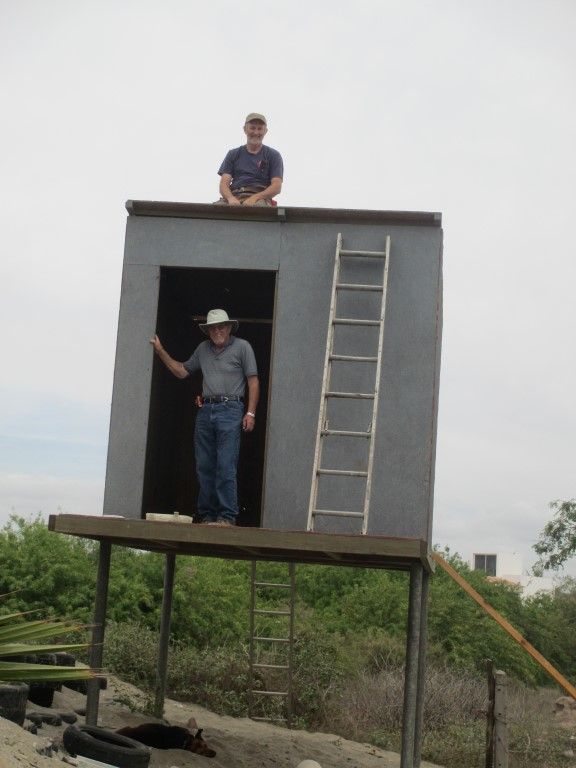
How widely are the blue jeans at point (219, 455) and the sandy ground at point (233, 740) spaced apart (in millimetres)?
2361

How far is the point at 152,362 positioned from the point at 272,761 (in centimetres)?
505

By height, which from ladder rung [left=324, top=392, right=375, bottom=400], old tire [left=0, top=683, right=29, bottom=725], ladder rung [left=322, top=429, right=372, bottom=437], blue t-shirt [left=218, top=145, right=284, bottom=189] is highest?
blue t-shirt [left=218, top=145, right=284, bottom=189]

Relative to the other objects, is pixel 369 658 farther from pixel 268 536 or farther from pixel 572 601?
pixel 572 601

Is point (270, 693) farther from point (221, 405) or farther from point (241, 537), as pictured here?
point (241, 537)

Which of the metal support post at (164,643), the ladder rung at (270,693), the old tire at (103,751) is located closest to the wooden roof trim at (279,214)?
the old tire at (103,751)

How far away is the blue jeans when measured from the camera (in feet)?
31.7

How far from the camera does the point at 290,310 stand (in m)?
9.83

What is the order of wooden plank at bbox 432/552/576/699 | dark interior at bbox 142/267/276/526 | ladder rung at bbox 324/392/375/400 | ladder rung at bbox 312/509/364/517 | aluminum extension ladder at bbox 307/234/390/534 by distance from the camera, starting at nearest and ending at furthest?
ladder rung at bbox 312/509/364/517
aluminum extension ladder at bbox 307/234/390/534
ladder rung at bbox 324/392/375/400
dark interior at bbox 142/267/276/526
wooden plank at bbox 432/552/576/699

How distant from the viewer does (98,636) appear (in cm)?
996

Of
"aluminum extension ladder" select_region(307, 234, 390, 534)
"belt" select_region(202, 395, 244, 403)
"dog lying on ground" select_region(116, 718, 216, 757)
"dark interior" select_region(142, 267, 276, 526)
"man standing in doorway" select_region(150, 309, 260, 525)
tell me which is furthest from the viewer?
"dark interior" select_region(142, 267, 276, 526)

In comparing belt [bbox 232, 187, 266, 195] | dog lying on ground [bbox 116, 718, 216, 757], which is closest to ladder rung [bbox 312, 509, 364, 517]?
dog lying on ground [bbox 116, 718, 216, 757]

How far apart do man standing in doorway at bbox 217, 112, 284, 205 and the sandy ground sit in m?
5.33

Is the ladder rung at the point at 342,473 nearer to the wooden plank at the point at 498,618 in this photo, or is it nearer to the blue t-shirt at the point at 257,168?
the blue t-shirt at the point at 257,168

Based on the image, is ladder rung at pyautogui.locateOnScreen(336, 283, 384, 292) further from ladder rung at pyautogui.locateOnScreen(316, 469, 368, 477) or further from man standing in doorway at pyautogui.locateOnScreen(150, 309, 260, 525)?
ladder rung at pyautogui.locateOnScreen(316, 469, 368, 477)
